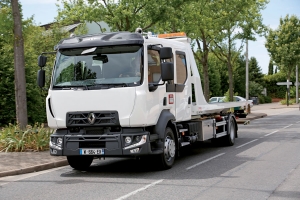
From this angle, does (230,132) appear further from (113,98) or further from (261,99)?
(261,99)

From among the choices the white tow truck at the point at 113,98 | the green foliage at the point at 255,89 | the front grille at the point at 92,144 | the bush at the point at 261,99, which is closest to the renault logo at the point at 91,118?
the white tow truck at the point at 113,98

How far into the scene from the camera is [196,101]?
12711 millimetres

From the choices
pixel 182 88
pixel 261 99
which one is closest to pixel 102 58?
pixel 182 88

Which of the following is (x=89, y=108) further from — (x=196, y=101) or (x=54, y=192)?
(x=196, y=101)

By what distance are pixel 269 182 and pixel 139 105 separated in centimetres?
289

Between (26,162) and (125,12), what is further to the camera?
(125,12)

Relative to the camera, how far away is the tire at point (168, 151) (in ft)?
33.7

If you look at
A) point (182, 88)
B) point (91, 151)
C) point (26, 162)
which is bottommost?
point (26, 162)

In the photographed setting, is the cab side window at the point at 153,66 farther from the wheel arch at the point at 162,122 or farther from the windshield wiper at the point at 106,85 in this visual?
the wheel arch at the point at 162,122

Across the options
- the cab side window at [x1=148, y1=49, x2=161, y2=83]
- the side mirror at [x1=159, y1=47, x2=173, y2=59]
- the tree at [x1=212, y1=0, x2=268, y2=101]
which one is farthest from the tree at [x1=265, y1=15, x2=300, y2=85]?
the side mirror at [x1=159, y1=47, x2=173, y2=59]

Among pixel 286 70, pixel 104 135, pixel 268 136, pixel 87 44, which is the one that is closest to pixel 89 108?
pixel 104 135

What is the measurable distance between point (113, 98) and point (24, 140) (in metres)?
5.28

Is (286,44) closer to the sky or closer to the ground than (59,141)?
closer to the sky

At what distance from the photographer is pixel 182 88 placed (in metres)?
11.5
